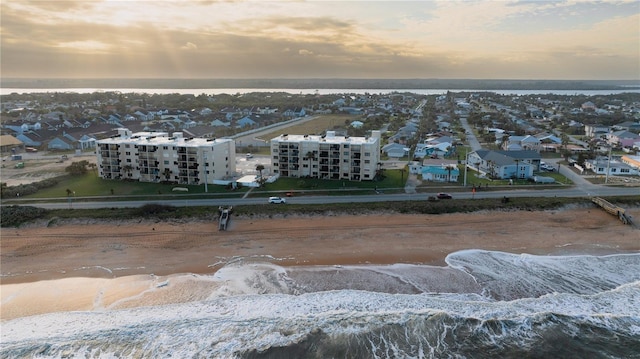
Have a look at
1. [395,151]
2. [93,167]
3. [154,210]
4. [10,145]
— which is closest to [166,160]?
[154,210]

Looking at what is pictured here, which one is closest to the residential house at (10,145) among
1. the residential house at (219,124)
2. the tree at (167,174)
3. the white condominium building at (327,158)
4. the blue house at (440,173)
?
the residential house at (219,124)

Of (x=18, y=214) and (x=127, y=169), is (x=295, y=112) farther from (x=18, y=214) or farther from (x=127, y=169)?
(x=18, y=214)

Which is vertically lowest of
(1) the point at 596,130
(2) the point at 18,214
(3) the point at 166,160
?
(2) the point at 18,214

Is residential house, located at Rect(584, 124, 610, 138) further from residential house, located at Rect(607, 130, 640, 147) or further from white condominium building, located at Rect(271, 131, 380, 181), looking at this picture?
white condominium building, located at Rect(271, 131, 380, 181)

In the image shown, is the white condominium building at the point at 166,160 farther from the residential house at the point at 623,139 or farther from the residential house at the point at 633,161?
the residential house at the point at 623,139

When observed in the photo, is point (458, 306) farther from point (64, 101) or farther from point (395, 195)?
point (64, 101)

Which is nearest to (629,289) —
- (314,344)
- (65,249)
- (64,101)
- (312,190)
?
(314,344)
